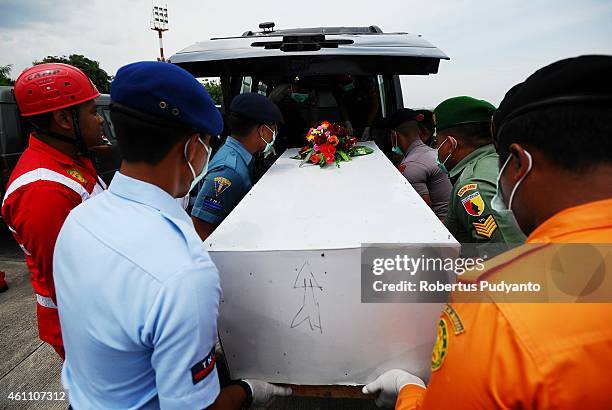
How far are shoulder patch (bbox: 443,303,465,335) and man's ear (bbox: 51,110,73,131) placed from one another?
2028 millimetres

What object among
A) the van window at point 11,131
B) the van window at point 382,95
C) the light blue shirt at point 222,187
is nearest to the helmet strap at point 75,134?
the light blue shirt at point 222,187

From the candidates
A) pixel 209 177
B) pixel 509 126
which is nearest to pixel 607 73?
pixel 509 126

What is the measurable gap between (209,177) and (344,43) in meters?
1.33

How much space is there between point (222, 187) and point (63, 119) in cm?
93

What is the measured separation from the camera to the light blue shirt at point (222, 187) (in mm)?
2246

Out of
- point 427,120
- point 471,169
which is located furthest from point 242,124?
point 427,120

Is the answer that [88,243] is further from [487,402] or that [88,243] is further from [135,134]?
[487,402]

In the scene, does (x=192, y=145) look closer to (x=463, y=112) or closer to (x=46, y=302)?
(x=46, y=302)

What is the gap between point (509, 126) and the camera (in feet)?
2.99

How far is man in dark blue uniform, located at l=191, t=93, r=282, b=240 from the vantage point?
88.9 inches

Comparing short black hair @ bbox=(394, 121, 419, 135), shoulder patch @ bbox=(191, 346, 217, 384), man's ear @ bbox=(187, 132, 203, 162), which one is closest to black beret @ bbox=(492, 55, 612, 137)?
man's ear @ bbox=(187, 132, 203, 162)

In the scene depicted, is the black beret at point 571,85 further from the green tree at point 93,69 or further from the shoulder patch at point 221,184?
the green tree at point 93,69

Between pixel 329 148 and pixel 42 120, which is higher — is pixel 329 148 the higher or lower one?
the lower one

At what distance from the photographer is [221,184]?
2281 millimetres
